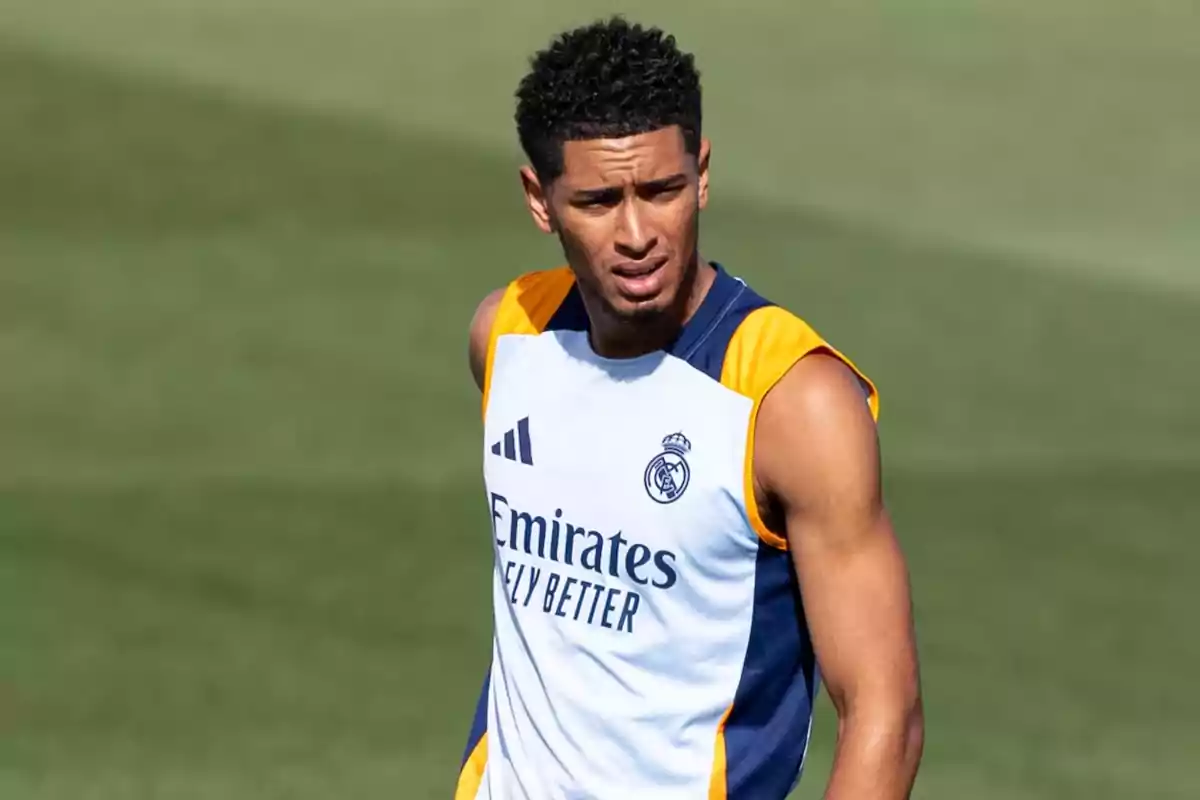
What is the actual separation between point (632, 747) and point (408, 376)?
512 centimetres

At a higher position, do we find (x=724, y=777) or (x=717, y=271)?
(x=717, y=271)

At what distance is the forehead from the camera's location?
3734 mm

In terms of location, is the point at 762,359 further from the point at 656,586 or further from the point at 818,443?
the point at 656,586

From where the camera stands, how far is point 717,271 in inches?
156

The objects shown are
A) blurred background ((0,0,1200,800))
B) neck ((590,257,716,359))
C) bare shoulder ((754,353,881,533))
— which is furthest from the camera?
blurred background ((0,0,1200,800))

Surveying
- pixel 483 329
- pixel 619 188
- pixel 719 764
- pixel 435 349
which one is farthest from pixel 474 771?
pixel 435 349

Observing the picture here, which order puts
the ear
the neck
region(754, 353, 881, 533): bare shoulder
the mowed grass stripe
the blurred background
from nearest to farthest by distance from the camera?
region(754, 353, 881, 533): bare shoulder < the neck < the ear < the blurred background < the mowed grass stripe

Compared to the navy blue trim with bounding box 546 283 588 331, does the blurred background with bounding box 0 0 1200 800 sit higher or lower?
lower

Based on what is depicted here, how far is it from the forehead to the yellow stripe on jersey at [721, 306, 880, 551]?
30 cm

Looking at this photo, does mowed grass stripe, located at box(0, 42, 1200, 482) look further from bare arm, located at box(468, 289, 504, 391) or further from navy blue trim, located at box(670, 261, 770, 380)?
navy blue trim, located at box(670, 261, 770, 380)

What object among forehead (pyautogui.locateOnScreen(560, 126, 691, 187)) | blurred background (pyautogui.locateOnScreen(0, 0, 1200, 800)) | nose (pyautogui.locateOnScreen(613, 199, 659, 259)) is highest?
forehead (pyautogui.locateOnScreen(560, 126, 691, 187))

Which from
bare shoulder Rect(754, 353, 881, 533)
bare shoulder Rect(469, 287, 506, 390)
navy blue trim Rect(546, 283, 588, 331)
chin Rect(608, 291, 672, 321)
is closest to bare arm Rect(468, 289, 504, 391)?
bare shoulder Rect(469, 287, 506, 390)

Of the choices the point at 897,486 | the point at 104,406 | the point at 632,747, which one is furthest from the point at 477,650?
the point at 632,747

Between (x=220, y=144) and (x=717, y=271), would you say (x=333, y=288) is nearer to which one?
(x=220, y=144)
